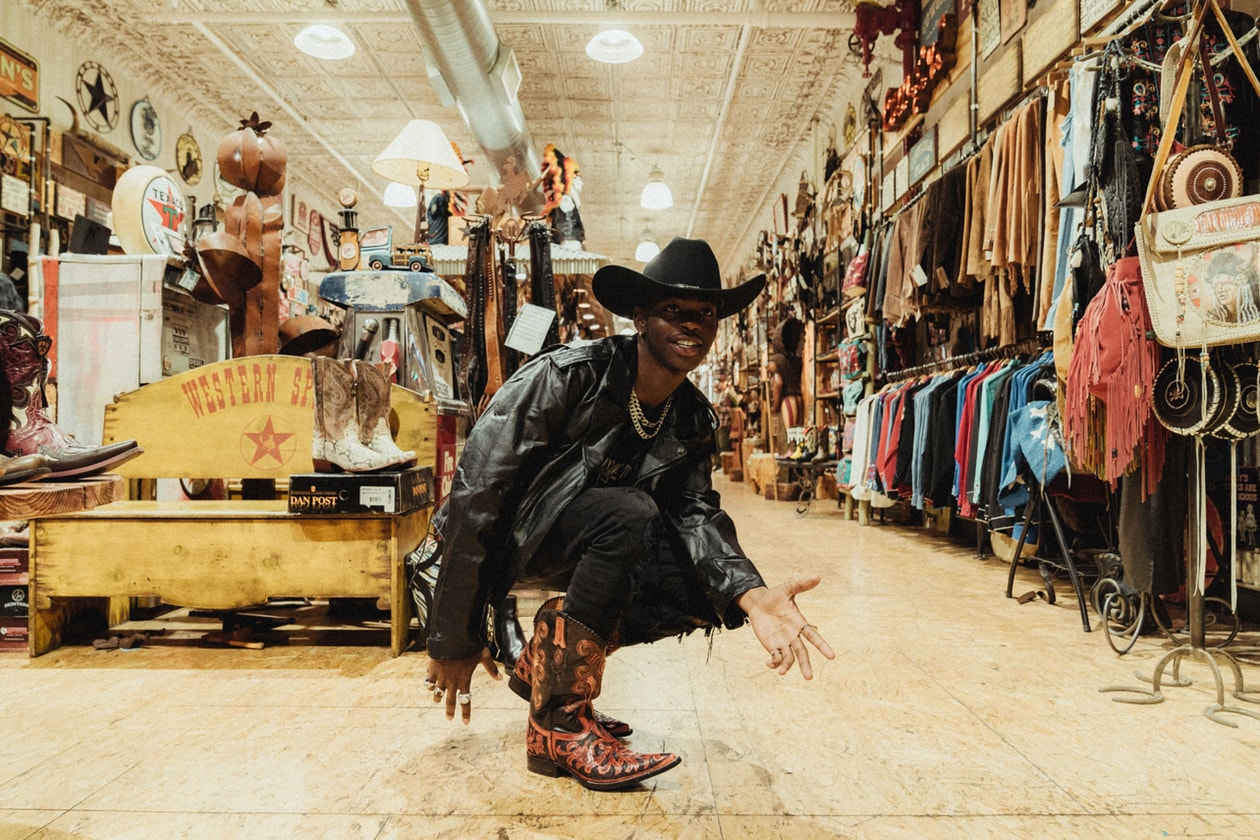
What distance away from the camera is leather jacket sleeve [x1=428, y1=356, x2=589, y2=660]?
142 centimetres

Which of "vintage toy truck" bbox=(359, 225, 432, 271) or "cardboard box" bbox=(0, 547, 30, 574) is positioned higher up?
"vintage toy truck" bbox=(359, 225, 432, 271)

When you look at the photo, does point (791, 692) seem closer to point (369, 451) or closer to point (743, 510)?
point (369, 451)

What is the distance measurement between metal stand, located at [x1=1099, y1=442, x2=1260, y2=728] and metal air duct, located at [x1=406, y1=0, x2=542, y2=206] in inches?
128

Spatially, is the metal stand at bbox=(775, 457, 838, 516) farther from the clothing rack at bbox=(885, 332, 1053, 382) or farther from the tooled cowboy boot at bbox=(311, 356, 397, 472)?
the tooled cowboy boot at bbox=(311, 356, 397, 472)

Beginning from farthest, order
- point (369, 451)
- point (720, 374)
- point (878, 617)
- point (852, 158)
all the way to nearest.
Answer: point (720, 374), point (852, 158), point (878, 617), point (369, 451)

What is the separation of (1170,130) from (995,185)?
1.89 meters

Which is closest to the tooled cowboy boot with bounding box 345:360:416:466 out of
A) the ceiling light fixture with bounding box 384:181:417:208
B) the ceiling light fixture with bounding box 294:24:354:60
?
the ceiling light fixture with bounding box 294:24:354:60

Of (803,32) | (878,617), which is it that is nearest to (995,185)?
(878,617)

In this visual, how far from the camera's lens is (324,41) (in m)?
5.69

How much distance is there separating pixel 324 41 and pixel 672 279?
18.2 ft

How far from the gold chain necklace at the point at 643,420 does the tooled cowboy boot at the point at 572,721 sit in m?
0.45

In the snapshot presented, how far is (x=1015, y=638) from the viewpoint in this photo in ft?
8.73

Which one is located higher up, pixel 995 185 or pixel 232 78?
pixel 232 78

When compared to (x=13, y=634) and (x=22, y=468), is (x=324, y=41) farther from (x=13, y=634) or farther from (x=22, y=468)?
(x=22, y=468)
